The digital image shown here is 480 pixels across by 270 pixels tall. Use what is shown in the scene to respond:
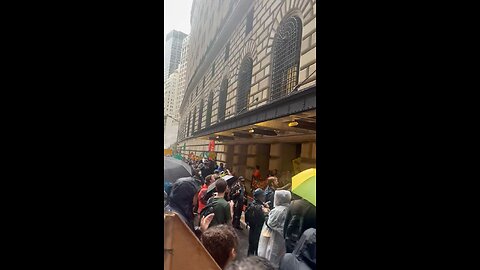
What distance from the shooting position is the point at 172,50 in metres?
1.43

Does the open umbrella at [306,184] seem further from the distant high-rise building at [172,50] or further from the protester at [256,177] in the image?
the distant high-rise building at [172,50]

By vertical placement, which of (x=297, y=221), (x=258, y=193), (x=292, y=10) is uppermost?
(x=292, y=10)

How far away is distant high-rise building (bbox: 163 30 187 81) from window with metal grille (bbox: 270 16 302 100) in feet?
1.30

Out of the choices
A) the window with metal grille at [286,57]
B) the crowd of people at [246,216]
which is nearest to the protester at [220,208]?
the crowd of people at [246,216]

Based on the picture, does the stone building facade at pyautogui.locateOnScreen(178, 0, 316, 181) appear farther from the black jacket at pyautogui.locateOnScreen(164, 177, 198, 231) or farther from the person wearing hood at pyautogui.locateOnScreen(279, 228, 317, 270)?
the person wearing hood at pyautogui.locateOnScreen(279, 228, 317, 270)

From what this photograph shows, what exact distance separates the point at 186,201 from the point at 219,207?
0.44ft

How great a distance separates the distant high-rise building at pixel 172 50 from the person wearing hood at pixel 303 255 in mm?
851

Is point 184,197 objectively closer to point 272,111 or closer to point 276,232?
point 276,232

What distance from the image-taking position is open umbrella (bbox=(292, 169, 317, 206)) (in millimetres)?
1201

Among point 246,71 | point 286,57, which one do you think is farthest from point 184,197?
point 286,57

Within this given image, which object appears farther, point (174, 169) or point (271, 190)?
point (174, 169)

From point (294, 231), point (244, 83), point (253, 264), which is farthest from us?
point (244, 83)
